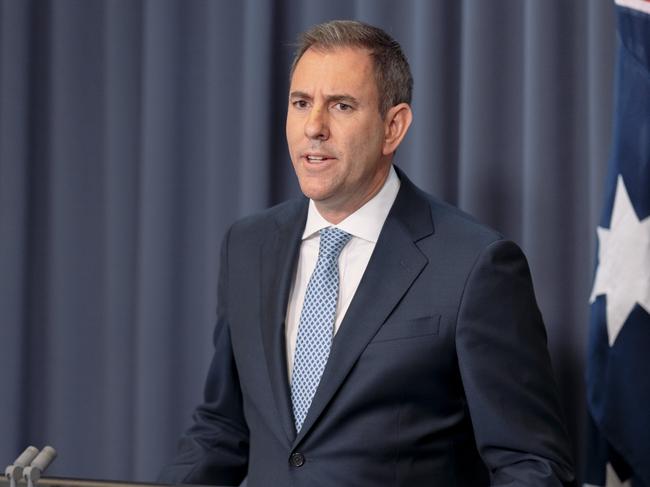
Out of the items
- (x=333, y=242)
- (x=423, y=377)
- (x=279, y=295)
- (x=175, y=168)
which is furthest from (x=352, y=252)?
(x=175, y=168)

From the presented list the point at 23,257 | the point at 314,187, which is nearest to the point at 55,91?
the point at 23,257

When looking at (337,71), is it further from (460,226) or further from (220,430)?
(220,430)

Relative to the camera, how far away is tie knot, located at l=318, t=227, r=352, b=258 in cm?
197

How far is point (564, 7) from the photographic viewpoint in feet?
7.46

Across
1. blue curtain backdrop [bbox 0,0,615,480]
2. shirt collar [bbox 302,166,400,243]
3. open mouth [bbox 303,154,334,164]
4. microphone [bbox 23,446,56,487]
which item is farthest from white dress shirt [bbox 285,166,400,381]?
microphone [bbox 23,446,56,487]

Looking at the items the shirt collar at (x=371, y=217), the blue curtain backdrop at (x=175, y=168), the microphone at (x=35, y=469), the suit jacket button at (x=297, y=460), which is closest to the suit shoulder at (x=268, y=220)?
the shirt collar at (x=371, y=217)

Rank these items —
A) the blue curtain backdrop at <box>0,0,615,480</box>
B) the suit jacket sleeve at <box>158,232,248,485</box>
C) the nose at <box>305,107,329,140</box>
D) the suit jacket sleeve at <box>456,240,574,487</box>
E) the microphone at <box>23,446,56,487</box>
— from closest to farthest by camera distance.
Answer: the microphone at <box>23,446,56,487</box> → the suit jacket sleeve at <box>456,240,574,487</box> → the nose at <box>305,107,329,140</box> → the suit jacket sleeve at <box>158,232,248,485</box> → the blue curtain backdrop at <box>0,0,615,480</box>

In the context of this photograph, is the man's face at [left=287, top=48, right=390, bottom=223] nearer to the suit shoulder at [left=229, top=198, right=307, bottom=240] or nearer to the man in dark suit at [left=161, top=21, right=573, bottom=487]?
the man in dark suit at [left=161, top=21, right=573, bottom=487]

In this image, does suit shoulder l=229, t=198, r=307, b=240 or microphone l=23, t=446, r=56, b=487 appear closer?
microphone l=23, t=446, r=56, b=487

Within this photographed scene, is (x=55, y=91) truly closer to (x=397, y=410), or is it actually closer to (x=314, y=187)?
(x=314, y=187)

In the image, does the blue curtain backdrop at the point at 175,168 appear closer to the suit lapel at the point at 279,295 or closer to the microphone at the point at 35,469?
the suit lapel at the point at 279,295

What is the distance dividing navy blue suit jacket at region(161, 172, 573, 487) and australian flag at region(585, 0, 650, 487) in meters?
0.17

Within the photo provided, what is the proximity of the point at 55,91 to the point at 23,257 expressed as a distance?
0.41 metres

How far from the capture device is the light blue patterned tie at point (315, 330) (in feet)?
6.30
